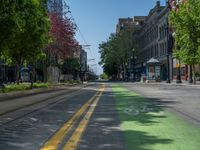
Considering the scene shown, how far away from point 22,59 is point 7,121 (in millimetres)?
27565

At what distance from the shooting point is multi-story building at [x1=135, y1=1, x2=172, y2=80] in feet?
335

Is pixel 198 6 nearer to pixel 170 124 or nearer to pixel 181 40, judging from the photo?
pixel 181 40

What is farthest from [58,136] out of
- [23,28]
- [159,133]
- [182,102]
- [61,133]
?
[23,28]

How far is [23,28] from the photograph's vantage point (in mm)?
31719

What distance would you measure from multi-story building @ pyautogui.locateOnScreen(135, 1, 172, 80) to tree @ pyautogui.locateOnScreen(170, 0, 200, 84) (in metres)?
24.7

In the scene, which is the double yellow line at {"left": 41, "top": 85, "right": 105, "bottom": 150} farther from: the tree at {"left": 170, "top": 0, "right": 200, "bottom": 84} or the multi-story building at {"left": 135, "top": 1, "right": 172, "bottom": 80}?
the multi-story building at {"left": 135, "top": 1, "right": 172, "bottom": 80}

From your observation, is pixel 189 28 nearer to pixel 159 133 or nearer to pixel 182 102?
pixel 182 102

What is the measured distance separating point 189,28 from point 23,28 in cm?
3486

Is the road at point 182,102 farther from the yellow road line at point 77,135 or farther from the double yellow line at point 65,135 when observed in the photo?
the double yellow line at point 65,135

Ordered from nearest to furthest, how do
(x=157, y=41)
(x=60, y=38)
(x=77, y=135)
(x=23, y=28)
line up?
1. (x=77, y=135)
2. (x=23, y=28)
3. (x=60, y=38)
4. (x=157, y=41)

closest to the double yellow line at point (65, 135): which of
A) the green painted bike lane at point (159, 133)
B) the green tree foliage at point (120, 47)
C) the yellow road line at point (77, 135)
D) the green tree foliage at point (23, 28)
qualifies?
the yellow road line at point (77, 135)

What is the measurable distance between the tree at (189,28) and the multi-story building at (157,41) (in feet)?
80.9

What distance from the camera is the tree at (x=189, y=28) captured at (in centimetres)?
6241

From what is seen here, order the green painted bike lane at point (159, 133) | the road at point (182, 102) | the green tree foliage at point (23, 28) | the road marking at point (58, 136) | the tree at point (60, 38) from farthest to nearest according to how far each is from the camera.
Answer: the tree at point (60, 38), the green tree foliage at point (23, 28), the road at point (182, 102), the green painted bike lane at point (159, 133), the road marking at point (58, 136)
